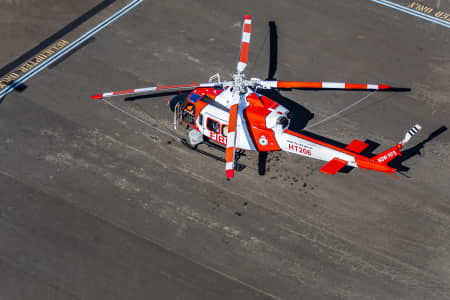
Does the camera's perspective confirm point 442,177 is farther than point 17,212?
Yes

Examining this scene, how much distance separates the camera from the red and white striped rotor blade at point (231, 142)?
23516 mm

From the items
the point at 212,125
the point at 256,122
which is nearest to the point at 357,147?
the point at 256,122

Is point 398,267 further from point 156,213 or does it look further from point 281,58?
point 281,58

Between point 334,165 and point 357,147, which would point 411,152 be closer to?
point 357,147

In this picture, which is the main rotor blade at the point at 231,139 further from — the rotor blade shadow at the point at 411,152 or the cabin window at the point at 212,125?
the rotor blade shadow at the point at 411,152

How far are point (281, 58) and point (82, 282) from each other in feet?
77.3

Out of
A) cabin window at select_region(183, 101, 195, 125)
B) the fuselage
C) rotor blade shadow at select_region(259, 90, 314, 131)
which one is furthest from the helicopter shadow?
cabin window at select_region(183, 101, 195, 125)

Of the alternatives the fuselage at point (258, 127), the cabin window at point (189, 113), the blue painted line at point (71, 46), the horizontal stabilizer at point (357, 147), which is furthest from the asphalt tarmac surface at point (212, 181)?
the horizontal stabilizer at point (357, 147)

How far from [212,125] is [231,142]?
4.45m

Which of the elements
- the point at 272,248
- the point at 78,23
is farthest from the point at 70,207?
the point at 78,23

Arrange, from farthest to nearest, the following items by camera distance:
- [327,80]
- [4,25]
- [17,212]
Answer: [4,25] < [327,80] < [17,212]

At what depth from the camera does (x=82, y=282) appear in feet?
81.9

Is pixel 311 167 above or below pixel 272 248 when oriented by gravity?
above

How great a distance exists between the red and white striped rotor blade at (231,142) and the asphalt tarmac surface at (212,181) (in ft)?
15.6
